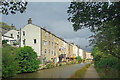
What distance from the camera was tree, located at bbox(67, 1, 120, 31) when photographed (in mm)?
7556

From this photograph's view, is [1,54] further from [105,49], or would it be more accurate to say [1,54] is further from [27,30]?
[27,30]

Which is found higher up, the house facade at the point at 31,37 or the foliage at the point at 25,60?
the house facade at the point at 31,37

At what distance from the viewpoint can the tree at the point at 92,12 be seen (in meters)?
7.56

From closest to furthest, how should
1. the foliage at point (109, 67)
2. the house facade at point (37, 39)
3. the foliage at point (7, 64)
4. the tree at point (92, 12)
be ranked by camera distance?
1. the tree at point (92, 12)
2. the foliage at point (109, 67)
3. the foliage at point (7, 64)
4. the house facade at point (37, 39)

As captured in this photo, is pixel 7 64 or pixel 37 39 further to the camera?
pixel 37 39

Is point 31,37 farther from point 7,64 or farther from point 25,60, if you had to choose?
point 7,64

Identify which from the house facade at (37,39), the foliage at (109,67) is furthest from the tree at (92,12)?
the house facade at (37,39)


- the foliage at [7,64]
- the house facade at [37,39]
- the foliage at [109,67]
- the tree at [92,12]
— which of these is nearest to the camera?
the tree at [92,12]

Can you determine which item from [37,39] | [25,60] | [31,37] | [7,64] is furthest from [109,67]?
[31,37]

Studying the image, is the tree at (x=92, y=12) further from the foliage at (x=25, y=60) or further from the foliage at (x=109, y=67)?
the foliage at (x=25, y=60)

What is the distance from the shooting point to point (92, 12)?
766cm

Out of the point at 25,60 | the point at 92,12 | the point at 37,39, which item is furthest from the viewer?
the point at 37,39

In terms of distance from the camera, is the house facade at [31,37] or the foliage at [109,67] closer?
the foliage at [109,67]

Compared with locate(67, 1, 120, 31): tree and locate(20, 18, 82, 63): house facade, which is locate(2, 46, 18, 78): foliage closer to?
locate(67, 1, 120, 31): tree
